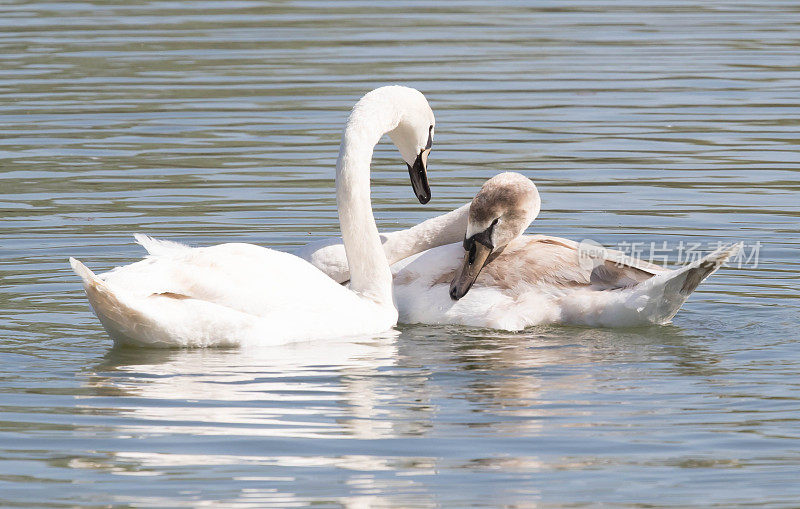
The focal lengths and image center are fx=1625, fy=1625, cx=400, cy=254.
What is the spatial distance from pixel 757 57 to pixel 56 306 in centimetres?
1032

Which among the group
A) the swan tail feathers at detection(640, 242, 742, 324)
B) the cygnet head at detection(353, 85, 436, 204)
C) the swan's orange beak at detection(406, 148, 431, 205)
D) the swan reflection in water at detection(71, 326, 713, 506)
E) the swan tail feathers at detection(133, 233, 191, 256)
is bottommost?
the swan reflection in water at detection(71, 326, 713, 506)

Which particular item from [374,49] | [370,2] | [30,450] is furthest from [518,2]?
[30,450]

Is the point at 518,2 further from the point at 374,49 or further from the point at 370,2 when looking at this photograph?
the point at 374,49

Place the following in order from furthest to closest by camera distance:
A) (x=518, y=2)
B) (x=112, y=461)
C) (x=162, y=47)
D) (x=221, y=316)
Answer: (x=518, y=2) → (x=162, y=47) → (x=221, y=316) → (x=112, y=461)

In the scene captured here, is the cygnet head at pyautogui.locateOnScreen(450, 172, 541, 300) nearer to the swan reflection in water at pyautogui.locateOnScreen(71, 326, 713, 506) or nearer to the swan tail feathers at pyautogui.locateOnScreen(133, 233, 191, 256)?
the swan reflection in water at pyautogui.locateOnScreen(71, 326, 713, 506)

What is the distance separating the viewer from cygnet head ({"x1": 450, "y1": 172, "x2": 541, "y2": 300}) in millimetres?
8914

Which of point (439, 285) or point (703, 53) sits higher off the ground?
point (703, 53)

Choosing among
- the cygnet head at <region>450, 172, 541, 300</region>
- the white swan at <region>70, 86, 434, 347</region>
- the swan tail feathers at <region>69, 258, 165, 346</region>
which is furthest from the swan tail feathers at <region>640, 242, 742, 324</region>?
the swan tail feathers at <region>69, 258, 165, 346</region>

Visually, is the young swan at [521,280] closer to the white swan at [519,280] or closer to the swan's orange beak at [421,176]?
the white swan at [519,280]

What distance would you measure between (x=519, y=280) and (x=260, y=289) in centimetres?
162

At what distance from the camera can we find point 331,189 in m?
12.5

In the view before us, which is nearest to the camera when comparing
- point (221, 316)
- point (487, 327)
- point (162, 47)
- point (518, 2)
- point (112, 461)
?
point (112, 461)

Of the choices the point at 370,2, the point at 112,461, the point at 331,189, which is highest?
the point at 370,2

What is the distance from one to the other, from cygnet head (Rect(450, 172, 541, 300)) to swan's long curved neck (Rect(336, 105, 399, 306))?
1.39 ft
